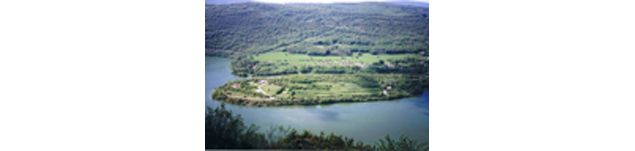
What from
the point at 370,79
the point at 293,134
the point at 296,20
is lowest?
the point at 293,134

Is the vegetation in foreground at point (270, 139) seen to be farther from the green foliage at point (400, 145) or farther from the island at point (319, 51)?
the island at point (319, 51)

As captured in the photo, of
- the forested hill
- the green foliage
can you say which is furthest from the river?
the forested hill

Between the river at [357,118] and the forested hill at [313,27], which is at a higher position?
the forested hill at [313,27]

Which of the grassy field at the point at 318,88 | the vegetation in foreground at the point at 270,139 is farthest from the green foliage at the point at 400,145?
the grassy field at the point at 318,88
